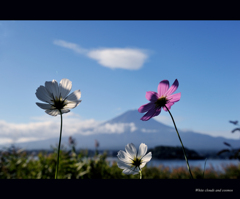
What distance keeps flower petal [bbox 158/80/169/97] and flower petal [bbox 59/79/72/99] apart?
0.65 feet

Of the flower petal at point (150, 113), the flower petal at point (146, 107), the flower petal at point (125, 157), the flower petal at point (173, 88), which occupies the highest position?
the flower petal at point (173, 88)

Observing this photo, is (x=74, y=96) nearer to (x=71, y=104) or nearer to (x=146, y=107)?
(x=71, y=104)

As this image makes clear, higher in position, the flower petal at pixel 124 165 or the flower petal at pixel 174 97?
the flower petal at pixel 174 97

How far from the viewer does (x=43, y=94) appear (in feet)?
1.64

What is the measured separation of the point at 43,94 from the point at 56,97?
29 mm

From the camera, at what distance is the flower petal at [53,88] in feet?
1.61

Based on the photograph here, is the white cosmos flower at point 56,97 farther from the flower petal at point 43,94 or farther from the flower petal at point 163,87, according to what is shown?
the flower petal at point 163,87

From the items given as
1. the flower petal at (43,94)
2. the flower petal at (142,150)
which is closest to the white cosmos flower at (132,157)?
the flower petal at (142,150)

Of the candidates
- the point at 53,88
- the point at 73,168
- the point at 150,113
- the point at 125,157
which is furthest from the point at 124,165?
the point at 73,168

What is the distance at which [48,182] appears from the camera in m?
0.51
